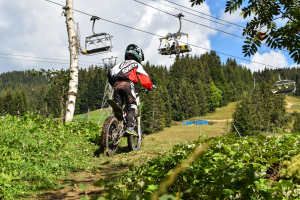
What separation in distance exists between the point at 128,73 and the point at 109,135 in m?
1.50

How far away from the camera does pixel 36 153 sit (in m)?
4.21

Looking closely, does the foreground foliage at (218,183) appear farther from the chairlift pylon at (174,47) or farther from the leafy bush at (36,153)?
the chairlift pylon at (174,47)

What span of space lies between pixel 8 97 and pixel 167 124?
53.3m

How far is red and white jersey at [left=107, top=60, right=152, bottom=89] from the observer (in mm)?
5180

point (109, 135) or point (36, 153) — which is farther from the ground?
point (109, 135)

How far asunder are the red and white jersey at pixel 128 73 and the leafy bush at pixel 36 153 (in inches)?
75.9

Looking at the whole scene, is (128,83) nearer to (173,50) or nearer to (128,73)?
(128,73)

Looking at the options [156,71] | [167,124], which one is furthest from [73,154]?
[156,71]

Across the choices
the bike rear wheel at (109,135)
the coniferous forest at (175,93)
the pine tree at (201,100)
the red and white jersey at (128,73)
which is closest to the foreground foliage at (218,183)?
the bike rear wheel at (109,135)

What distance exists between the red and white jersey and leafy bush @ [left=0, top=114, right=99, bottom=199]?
1.93 meters

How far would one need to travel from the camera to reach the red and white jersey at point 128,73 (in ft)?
17.0

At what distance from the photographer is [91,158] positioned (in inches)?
192

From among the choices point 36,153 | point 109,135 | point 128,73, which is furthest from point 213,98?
point 36,153

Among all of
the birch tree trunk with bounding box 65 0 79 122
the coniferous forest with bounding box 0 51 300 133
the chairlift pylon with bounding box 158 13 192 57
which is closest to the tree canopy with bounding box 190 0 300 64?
the birch tree trunk with bounding box 65 0 79 122
